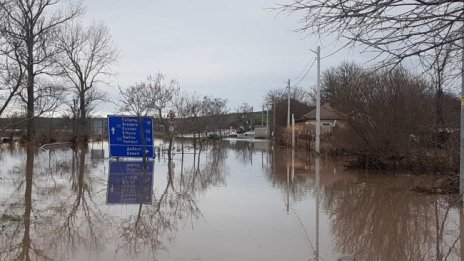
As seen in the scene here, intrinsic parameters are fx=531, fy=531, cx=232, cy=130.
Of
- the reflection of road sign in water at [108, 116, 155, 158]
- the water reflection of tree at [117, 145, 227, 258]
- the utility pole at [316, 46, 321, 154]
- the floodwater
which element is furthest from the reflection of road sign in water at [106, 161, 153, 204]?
the utility pole at [316, 46, 321, 154]

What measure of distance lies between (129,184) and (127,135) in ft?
31.6

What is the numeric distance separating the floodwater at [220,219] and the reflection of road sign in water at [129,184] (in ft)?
0.10

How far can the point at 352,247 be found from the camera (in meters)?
8.19

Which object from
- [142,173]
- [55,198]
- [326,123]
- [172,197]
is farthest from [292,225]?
[326,123]

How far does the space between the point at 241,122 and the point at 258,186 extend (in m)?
115

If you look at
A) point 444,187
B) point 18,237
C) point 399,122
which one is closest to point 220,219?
point 18,237

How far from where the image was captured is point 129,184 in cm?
1623

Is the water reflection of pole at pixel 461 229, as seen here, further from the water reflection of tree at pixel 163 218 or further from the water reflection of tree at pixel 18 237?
the water reflection of tree at pixel 18 237

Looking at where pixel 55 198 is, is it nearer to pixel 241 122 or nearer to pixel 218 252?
pixel 218 252

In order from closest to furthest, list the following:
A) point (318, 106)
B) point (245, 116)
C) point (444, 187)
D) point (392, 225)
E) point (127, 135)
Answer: point (392, 225)
point (444, 187)
point (127, 135)
point (318, 106)
point (245, 116)

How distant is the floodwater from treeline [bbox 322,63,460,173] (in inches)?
94.5

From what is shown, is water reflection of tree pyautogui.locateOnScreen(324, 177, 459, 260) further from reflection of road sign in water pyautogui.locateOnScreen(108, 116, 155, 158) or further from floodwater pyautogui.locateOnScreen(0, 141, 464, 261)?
reflection of road sign in water pyautogui.locateOnScreen(108, 116, 155, 158)

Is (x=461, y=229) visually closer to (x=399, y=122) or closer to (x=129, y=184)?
(x=129, y=184)

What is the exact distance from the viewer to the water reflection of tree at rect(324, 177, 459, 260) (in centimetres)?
791
